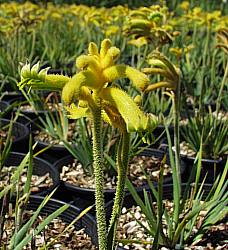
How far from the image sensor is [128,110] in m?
1.04

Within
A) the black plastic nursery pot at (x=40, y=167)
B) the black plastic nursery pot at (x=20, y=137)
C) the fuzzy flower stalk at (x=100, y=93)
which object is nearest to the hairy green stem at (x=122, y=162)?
the fuzzy flower stalk at (x=100, y=93)

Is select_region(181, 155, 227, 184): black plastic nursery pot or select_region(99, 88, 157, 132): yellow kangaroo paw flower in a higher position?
select_region(99, 88, 157, 132): yellow kangaroo paw flower

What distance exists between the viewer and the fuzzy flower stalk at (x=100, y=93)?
1036 mm

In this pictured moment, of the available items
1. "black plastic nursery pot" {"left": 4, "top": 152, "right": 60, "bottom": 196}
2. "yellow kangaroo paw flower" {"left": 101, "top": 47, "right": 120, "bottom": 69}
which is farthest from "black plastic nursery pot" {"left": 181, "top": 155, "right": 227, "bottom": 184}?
"yellow kangaroo paw flower" {"left": 101, "top": 47, "right": 120, "bottom": 69}

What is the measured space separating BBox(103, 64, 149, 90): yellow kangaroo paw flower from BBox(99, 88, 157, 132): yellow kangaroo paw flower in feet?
0.10

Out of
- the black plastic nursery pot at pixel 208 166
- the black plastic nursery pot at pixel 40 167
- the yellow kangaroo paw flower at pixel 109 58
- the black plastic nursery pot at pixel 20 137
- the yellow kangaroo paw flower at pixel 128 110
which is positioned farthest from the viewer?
the black plastic nursery pot at pixel 20 137

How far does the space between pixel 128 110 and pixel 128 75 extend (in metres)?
0.10

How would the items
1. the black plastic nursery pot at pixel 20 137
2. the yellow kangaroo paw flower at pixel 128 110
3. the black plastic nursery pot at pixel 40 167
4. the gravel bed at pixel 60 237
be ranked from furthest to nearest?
1. the black plastic nursery pot at pixel 20 137
2. the black plastic nursery pot at pixel 40 167
3. the gravel bed at pixel 60 237
4. the yellow kangaroo paw flower at pixel 128 110

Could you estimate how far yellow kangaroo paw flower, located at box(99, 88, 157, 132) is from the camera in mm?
1020

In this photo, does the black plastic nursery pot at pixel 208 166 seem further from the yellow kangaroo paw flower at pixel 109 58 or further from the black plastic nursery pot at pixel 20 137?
the yellow kangaroo paw flower at pixel 109 58

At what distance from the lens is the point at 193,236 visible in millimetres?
2004

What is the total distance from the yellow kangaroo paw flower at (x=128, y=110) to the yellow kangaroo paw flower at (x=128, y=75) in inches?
1.2

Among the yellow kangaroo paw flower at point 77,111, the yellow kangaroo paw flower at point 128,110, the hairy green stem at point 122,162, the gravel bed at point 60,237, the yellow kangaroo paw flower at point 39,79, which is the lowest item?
the gravel bed at point 60,237

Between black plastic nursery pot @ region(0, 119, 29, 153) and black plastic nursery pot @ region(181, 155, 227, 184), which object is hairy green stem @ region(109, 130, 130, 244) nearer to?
black plastic nursery pot @ region(181, 155, 227, 184)
